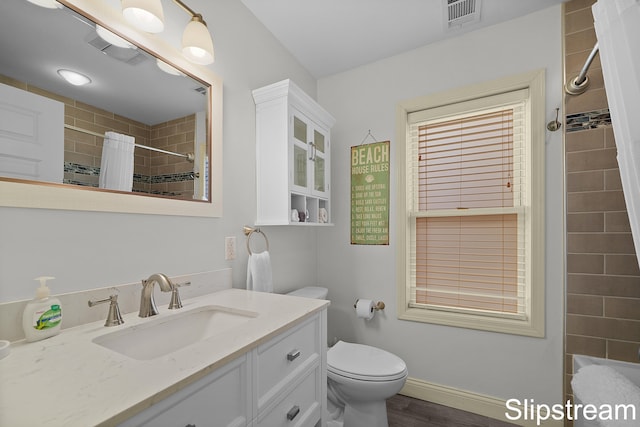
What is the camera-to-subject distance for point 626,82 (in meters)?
0.77

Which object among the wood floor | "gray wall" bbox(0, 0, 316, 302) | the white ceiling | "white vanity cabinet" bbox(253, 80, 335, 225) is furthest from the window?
"gray wall" bbox(0, 0, 316, 302)

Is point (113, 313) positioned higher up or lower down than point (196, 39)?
lower down

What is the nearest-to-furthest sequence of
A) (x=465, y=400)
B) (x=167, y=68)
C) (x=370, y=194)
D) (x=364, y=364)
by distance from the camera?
(x=167, y=68), (x=364, y=364), (x=465, y=400), (x=370, y=194)

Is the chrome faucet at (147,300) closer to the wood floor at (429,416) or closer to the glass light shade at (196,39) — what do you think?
the glass light shade at (196,39)

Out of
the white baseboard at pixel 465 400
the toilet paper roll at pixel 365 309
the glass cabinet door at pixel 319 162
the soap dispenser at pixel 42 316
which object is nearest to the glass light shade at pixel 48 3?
the soap dispenser at pixel 42 316

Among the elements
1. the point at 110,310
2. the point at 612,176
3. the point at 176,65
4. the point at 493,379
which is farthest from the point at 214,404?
the point at 612,176

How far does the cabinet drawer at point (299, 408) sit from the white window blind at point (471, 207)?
1.21 meters

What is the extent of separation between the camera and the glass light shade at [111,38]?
985 millimetres

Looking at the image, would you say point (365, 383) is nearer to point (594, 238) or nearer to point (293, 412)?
point (293, 412)

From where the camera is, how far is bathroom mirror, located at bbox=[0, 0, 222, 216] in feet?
2.66

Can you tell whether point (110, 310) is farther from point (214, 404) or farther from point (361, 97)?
point (361, 97)

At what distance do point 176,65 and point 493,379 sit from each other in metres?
2.58

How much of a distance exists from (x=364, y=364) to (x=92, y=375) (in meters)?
1.37

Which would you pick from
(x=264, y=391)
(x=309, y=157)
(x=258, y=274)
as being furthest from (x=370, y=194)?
(x=264, y=391)
